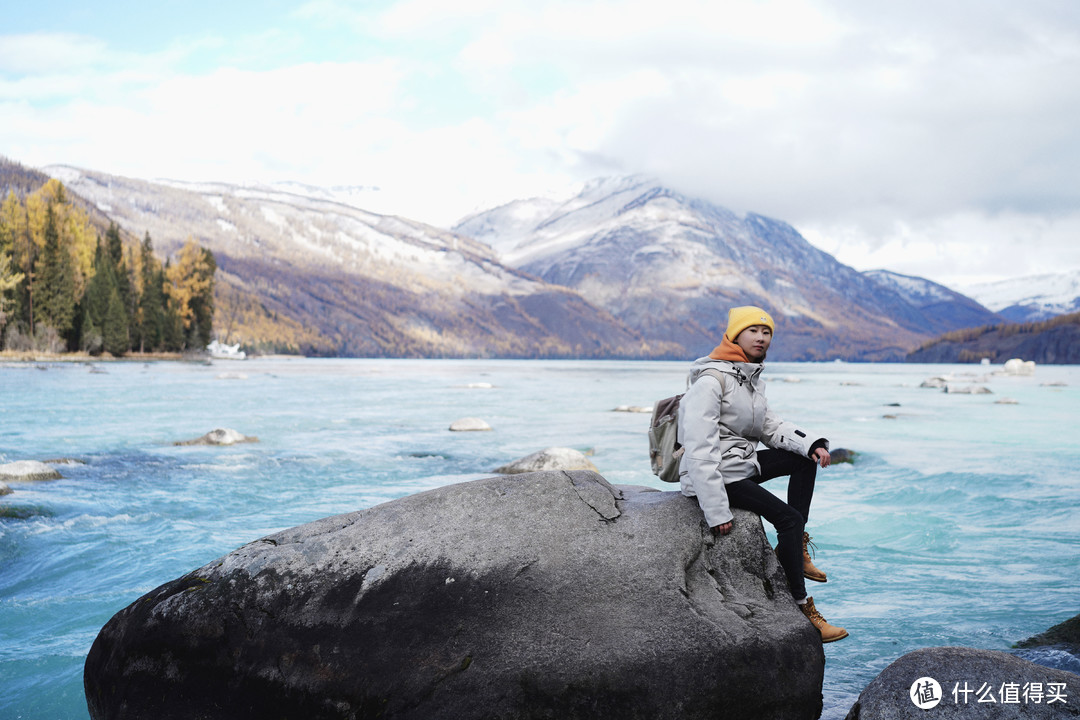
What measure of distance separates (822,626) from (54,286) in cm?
9957

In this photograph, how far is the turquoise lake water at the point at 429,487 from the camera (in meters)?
8.75

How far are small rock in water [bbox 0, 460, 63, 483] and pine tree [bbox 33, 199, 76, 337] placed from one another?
82.4 metres

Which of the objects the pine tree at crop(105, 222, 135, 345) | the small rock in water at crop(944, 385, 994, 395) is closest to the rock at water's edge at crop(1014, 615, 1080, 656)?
the small rock in water at crop(944, 385, 994, 395)

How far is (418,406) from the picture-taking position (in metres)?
41.6

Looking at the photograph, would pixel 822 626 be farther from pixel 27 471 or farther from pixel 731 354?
pixel 27 471

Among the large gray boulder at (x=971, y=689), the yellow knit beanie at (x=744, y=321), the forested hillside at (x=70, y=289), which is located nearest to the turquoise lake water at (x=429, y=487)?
the large gray boulder at (x=971, y=689)

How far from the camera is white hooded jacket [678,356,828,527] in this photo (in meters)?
5.66

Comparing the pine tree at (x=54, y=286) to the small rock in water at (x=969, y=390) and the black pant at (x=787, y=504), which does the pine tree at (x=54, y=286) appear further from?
the black pant at (x=787, y=504)

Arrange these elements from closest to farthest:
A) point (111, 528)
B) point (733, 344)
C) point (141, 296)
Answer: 1. point (733, 344)
2. point (111, 528)
3. point (141, 296)

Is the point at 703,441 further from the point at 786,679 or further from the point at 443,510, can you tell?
the point at 443,510

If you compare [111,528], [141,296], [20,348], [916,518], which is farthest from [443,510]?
[141,296]

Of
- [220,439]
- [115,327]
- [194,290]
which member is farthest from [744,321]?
[194,290]

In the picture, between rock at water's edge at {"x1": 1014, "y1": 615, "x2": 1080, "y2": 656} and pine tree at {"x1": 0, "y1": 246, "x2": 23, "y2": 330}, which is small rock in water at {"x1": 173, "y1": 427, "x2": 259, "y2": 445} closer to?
rock at water's edge at {"x1": 1014, "y1": 615, "x2": 1080, "y2": 656}

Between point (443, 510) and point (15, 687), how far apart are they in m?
4.85
